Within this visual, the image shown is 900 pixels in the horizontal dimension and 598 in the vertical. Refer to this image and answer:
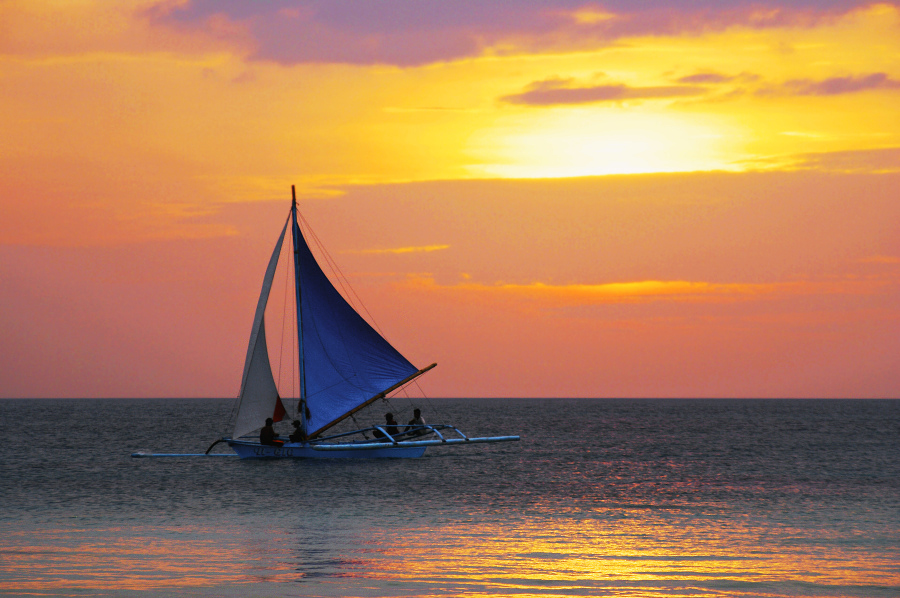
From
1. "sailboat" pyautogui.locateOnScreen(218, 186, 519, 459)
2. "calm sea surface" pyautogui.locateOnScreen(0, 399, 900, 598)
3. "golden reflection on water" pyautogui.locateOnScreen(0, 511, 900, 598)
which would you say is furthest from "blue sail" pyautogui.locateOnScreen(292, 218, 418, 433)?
"golden reflection on water" pyautogui.locateOnScreen(0, 511, 900, 598)

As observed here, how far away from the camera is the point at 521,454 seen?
190 feet

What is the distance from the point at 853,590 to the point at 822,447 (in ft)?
182

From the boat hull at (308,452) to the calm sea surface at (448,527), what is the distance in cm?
67

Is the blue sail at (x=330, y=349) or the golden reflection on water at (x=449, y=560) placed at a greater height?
the blue sail at (x=330, y=349)

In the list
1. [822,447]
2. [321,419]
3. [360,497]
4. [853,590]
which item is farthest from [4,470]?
[822,447]

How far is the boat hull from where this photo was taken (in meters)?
43.7

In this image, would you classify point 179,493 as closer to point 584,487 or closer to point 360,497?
point 360,497

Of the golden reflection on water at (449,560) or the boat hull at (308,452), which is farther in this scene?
the boat hull at (308,452)

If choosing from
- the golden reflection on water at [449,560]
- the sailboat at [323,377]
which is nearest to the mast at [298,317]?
the sailboat at [323,377]

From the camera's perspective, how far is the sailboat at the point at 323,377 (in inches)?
1735

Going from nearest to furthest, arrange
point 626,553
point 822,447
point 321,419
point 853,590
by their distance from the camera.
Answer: point 853,590 → point 626,553 → point 321,419 → point 822,447

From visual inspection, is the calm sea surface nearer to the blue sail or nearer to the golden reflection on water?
the golden reflection on water

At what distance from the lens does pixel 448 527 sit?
26422 millimetres

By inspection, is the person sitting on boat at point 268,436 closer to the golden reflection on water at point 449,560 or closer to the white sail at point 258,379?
the white sail at point 258,379
